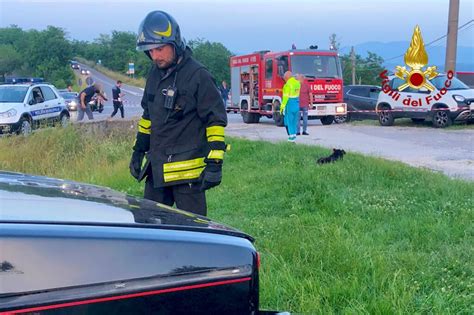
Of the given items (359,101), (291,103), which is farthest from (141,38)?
(359,101)

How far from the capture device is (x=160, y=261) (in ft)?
6.66

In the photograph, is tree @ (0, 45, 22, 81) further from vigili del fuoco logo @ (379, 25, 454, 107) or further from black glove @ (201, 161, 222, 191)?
black glove @ (201, 161, 222, 191)

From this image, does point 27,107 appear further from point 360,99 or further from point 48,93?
point 360,99

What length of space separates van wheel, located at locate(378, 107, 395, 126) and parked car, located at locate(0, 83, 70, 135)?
32.3 ft

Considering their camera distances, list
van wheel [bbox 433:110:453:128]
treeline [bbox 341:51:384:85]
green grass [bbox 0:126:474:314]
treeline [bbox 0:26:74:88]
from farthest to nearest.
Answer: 1. treeline [bbox 0:26:74:88]
2. treeline [bbox 341:51:384:85]
3. van wheel [bbox 433:110:453:128]
4. green grass [bbox 0:126:474:314]

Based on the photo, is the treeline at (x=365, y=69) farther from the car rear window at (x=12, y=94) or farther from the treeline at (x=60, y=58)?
the car rear window at (x=12, y=94)

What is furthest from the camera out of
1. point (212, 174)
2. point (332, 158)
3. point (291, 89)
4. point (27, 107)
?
point (27, 107)

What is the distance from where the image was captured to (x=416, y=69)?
17.2 m

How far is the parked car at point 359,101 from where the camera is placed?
22891 millimetres

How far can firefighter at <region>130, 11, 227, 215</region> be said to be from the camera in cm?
441

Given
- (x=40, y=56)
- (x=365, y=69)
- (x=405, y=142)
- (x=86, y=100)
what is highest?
(x=40, y=56)

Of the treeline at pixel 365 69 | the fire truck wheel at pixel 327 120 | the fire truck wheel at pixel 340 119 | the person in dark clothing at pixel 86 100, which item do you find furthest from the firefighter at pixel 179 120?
the treeline at pixel 365 69

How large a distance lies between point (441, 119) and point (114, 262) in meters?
18.1

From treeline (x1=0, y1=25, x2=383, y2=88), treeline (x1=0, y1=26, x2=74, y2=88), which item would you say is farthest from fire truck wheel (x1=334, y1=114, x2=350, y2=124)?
treeline (x1=0, y1=26, x2=74, y2=88)
